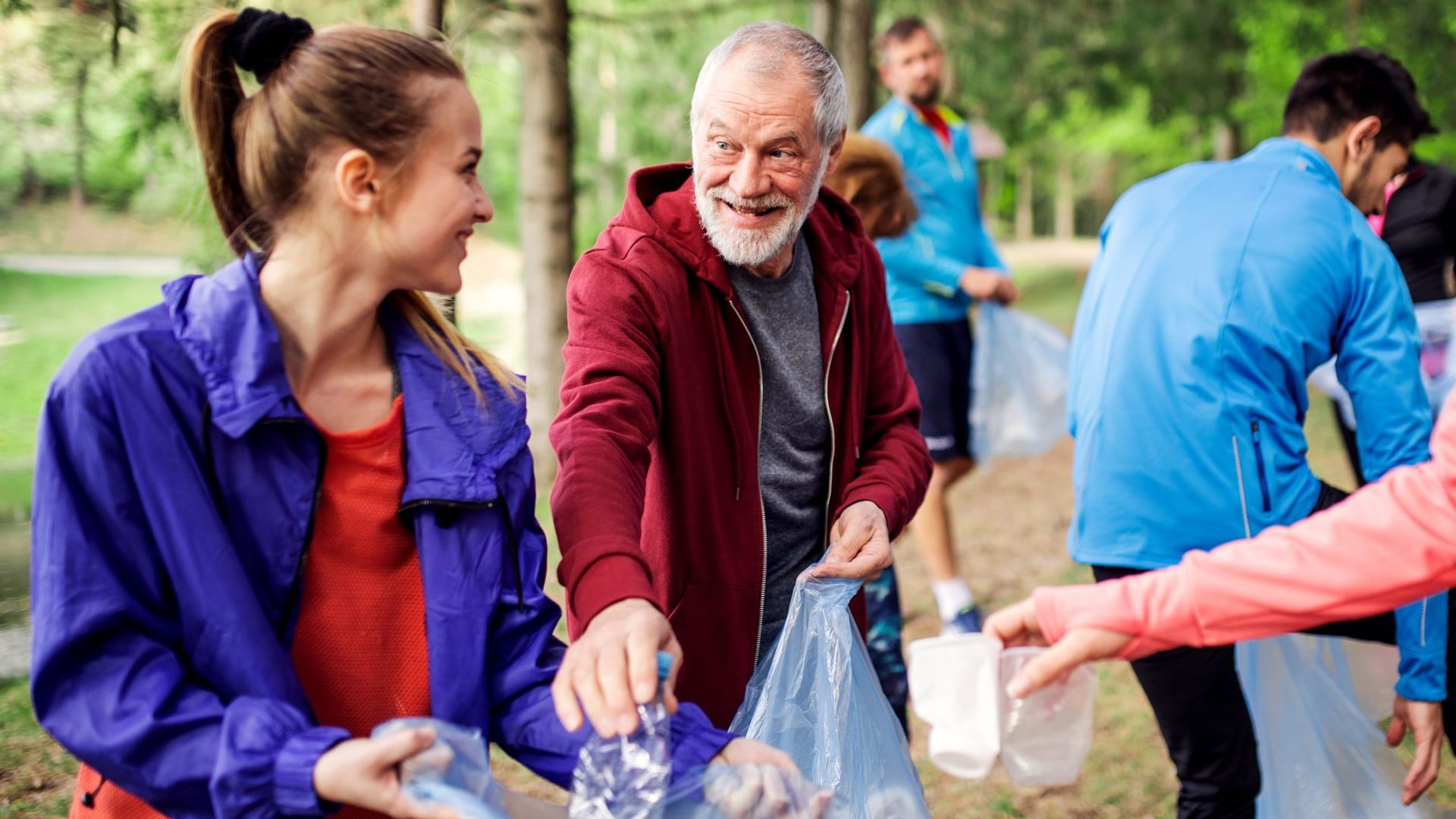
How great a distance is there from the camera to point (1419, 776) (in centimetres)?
301

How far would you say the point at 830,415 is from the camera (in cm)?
265

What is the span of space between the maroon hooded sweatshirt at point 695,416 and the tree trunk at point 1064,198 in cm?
3933

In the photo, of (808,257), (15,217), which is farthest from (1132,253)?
(15,217)

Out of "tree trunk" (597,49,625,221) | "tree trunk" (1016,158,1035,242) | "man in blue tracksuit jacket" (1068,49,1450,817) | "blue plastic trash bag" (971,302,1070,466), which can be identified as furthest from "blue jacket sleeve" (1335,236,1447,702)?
"tree trunk" (1016,158,1035,242)

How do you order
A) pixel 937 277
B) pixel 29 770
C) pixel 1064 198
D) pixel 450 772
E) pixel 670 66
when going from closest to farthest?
1. pixel 450 772
2. pixel 29 770
3. pixel 937 277
4. pixel 670 66
5. pixel 1064 198

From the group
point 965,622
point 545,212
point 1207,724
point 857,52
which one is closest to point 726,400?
point 1207,724

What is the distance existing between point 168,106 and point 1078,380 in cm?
365

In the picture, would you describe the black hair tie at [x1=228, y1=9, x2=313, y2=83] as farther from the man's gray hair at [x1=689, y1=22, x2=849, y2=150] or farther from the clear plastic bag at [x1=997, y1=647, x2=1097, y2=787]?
the clear plastic bag at [x1=997, y1=647, x2=1097, y2=787]

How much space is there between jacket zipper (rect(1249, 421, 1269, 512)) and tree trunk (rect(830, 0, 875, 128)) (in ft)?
21.3

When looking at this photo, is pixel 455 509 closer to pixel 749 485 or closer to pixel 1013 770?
pixel 749 485

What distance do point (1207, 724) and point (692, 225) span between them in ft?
5.36

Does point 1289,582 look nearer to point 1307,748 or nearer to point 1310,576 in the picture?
point 1310,576

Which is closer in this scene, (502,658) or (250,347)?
(250,347)

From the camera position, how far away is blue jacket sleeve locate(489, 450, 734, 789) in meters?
1.78
